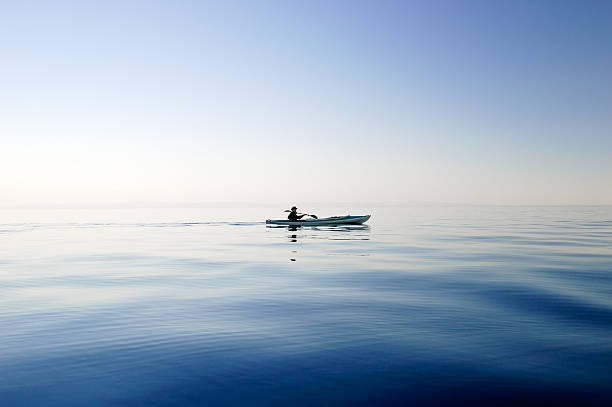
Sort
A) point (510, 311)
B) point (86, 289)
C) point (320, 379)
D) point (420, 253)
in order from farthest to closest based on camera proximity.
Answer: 1. point (420, 253)
2. point (86, 289)
3. point (510, 311)
4. point (320, 379)

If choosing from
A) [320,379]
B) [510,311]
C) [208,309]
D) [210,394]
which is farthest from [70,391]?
[510,311]

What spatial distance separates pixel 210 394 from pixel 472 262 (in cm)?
1997

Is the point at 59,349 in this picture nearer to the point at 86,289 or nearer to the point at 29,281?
the point at 86,289

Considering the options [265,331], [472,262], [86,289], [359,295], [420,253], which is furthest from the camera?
[420,253]

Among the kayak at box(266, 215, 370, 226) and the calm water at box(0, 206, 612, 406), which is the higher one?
the kayak at box(266, 215, 370, 226)

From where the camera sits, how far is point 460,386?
7.33m

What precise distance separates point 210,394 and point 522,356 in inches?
248

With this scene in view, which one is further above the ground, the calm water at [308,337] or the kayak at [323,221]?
the kayak at [323,221]

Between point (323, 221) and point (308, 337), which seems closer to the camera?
point (308, 337)

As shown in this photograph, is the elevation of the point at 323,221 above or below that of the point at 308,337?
above

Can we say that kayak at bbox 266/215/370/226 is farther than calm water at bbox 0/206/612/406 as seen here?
Yes

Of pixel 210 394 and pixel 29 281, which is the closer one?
pixel 210 394

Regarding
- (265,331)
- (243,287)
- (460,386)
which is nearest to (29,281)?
(243,287)

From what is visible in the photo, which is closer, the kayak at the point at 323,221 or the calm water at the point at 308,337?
the calm water at the point at 308,337
